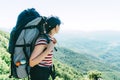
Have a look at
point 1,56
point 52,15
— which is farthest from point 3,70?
point 52,15

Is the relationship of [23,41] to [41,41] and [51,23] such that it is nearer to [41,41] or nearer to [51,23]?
[41,41]

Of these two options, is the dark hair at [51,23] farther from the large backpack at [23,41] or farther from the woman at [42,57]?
the large backpack at [23,41]

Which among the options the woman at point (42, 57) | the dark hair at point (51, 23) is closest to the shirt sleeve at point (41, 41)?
the woman at point (42, 57)

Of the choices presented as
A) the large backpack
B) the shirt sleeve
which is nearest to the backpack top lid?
the large backpack

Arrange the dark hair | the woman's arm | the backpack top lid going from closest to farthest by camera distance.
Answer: the woman's arm
the backpack top lid
the dark hair

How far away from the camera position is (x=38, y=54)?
443 centimetres

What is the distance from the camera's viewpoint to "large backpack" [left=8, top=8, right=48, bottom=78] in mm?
4422

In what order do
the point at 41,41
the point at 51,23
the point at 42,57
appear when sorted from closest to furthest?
the point at 42,57 < the point at 41,41 < the point at 51,23

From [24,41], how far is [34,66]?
18.3 inches

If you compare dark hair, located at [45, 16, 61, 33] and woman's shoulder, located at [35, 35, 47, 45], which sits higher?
dark hair, located at [45, 16, 61, 33]

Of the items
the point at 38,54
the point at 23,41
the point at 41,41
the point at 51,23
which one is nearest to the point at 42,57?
the point at 38,54

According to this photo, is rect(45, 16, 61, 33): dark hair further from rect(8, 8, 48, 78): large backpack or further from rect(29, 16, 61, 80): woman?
rect(8, 8, 48, 78): large backpack

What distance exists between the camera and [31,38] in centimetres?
447

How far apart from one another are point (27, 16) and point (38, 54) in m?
0.68
